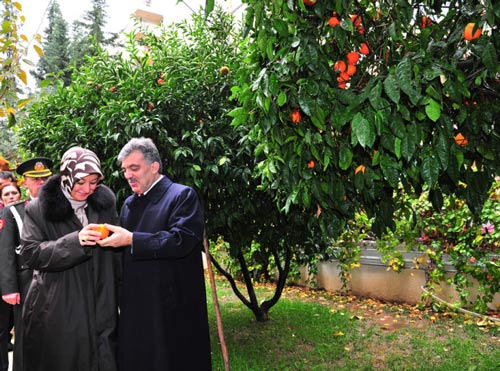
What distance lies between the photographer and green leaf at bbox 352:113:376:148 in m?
1.62

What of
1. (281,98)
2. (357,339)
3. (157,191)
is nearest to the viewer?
(281,98)

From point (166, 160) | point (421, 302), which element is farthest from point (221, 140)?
point (421, 302)

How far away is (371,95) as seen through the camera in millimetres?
1617

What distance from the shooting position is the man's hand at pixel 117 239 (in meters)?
2.42

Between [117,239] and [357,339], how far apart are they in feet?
12.9

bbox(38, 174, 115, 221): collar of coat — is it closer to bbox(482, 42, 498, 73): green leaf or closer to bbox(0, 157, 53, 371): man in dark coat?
bbox(0, 157, 53, 371): man in dark coat

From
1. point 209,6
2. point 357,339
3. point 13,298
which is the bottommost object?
point 357,339

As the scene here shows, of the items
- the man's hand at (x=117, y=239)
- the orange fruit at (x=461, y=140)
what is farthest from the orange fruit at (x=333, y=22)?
the man's hand at (x=117, y=239)

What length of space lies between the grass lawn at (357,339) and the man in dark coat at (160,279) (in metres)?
2.24

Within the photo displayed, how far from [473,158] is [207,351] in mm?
1802

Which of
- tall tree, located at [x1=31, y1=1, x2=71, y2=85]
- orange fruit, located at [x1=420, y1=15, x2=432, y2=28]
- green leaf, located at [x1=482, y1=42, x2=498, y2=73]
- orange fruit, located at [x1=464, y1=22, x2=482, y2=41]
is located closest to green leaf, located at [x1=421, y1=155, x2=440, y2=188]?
green leaf, located at [x1=482, y1=42, x2=498, y2=73]

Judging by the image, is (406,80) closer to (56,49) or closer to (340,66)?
(340,66)

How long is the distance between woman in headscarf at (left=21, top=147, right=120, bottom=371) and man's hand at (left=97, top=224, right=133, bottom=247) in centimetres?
5

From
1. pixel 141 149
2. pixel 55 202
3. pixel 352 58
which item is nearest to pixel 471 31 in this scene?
pixel 352 58
